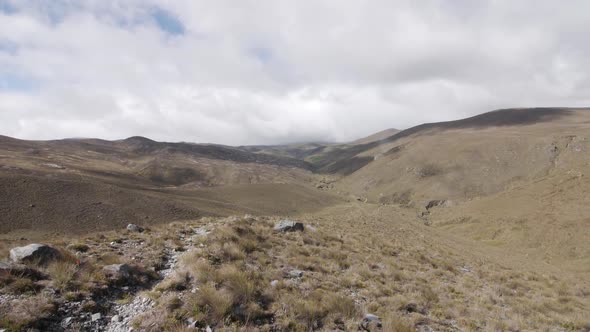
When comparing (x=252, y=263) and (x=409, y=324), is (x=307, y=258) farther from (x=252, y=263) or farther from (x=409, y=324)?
(x=409, y=324)

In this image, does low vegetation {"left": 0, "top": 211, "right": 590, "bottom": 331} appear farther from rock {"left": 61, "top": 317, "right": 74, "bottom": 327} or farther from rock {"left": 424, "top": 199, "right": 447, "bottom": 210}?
rock {"left": 424, "top": 199, "right": 447, "bottom": 210}

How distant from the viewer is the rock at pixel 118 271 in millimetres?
8553

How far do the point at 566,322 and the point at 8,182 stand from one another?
157ft

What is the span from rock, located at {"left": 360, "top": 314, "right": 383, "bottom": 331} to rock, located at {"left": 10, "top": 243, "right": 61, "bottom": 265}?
8841 millimetres

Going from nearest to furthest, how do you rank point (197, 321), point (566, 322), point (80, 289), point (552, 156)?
point (197, 321), point (80, 289), point (566, 322), point (552, 156)

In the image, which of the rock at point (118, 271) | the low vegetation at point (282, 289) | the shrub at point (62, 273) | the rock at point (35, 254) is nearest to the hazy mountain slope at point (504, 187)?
the low vegetation at point (282, 289)

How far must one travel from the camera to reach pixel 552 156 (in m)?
78.8

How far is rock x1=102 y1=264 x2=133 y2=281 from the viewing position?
8.55 meters

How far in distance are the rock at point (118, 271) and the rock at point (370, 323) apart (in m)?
6.63

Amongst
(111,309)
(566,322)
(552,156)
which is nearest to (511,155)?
(552,156)

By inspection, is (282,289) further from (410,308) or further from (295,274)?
(410,308)

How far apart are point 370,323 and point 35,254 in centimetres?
957

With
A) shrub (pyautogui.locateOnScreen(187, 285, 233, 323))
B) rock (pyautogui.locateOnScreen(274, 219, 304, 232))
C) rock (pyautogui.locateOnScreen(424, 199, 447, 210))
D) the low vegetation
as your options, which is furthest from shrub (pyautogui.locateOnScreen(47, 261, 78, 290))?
rock (pyautogui.locateOnScreen(424, 199, 447, 210))

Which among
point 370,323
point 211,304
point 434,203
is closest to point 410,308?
point 370,323
